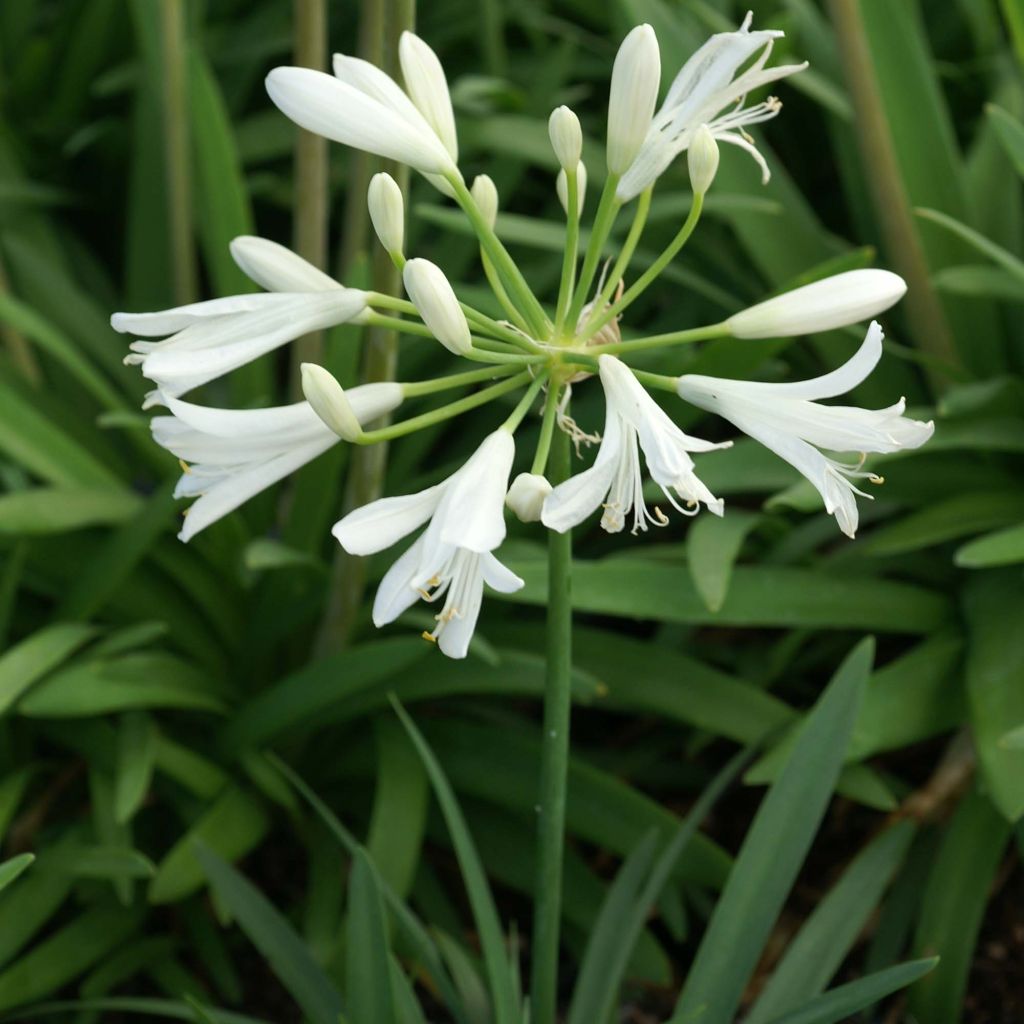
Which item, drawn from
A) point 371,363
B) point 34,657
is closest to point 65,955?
point 34,657

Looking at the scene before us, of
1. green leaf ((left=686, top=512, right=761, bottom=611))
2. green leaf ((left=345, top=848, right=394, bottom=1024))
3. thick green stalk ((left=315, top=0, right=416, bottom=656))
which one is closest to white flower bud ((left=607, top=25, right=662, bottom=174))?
thick green stalk ((left=315, top=0, right=416, bottom=656))

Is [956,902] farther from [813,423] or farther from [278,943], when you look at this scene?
[813,423]

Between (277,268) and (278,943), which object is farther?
(278,943)

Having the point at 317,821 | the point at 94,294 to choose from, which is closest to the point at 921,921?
the point at 317,821

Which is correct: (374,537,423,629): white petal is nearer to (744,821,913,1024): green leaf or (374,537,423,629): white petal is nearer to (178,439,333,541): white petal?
(178,439,333,541): white petal

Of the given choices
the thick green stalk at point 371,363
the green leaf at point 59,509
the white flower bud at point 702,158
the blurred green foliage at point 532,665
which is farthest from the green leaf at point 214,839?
the white flower bud at point 702,158

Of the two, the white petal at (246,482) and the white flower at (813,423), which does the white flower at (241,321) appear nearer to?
the white petal at (246,482)

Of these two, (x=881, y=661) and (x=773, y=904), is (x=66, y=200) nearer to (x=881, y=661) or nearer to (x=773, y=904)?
(x=881, y=661)

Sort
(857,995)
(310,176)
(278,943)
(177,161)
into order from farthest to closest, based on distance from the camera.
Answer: (177,161), (310,176), (278,943), (857,995)
